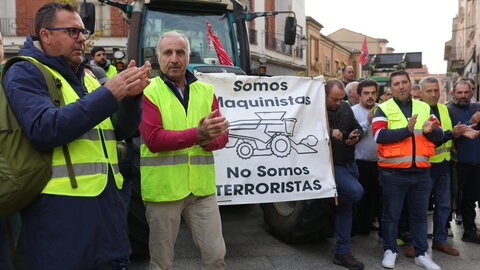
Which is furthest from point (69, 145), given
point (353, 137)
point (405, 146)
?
point (405, 146)

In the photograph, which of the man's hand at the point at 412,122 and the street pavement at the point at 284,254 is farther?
the street pavement at the point at 284,254

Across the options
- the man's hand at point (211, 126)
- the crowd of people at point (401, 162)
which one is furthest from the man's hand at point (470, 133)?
the man's hand at point (211, 126)

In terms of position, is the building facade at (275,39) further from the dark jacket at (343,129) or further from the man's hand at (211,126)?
the man's hand at (211,126)

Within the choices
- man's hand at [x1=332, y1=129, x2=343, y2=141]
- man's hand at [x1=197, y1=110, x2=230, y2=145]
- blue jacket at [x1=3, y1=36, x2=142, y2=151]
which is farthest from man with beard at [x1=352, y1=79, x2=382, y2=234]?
blue jacket at [x1=3, y1=36, x2=142, y2=151]

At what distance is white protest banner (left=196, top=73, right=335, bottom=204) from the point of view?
4.24 meters

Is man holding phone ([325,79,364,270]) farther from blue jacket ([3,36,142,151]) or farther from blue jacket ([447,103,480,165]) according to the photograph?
blue jacket ([3,36,142,151])

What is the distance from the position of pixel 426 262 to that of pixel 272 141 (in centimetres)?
186

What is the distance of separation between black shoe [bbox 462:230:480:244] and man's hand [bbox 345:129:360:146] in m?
2.17

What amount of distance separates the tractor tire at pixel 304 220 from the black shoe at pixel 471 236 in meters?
1.73

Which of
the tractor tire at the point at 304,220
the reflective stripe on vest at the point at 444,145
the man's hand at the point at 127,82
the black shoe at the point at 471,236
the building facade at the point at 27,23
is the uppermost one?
the building facade at the point at 27,23

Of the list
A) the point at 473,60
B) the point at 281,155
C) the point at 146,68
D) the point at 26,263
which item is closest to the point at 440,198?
the point at 281,155

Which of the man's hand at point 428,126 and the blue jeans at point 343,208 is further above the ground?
the man's hand at point 428,126

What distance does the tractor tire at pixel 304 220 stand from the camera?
4.61 metres

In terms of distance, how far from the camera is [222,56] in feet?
19.0
